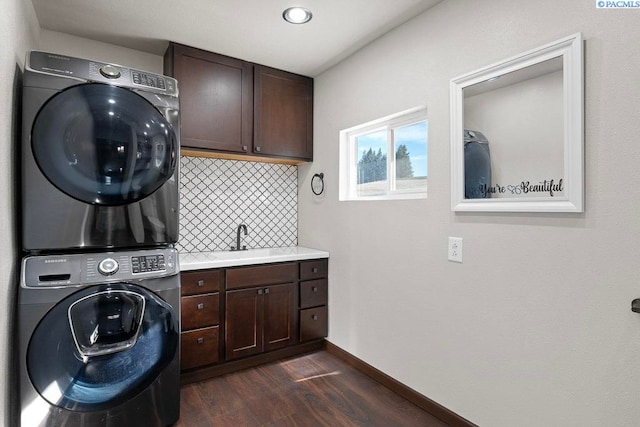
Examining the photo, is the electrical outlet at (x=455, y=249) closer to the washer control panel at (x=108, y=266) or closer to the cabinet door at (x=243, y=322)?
the cabinet door at (x=243, y=322)

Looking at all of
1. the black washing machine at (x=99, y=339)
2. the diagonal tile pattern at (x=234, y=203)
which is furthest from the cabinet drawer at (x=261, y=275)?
the black washing machine at (x=99, y=339)

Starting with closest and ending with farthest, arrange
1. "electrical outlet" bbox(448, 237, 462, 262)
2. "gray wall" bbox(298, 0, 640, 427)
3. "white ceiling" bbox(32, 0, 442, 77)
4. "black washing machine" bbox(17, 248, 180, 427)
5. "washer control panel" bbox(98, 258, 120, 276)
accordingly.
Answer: "gray wall" bbox(298, 0, 640, 427) < "black washing machine" bbox(17, 248, 180, 427) < "washer control panel" bbox(98, 258, 120, 276) < "electrical outlet" bbox(448, 237, 462, 262) < "white ceiling" bbox(32, 0, 442, 77)

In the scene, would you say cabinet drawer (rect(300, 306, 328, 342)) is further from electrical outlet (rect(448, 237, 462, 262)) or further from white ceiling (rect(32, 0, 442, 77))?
white ceiling (rect(32, 0, 442, 77))

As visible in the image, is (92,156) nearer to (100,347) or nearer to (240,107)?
(100,347)

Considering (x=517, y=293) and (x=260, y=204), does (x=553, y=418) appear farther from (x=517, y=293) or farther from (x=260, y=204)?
(x=260, y=204)

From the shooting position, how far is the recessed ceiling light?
2.14m

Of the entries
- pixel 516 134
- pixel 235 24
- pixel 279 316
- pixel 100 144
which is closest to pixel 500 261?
pixel 516 134

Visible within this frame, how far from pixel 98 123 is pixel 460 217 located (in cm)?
194

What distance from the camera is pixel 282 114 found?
10.1 ft

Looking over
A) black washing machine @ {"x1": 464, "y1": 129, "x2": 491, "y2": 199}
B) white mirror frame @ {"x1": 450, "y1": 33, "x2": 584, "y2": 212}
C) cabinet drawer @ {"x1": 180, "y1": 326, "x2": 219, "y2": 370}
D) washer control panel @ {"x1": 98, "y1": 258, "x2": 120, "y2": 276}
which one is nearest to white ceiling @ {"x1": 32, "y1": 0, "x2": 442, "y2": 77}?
white mirror frame @ {"x1": 450, "y1": 33, "x2": 584, "y2": 212}

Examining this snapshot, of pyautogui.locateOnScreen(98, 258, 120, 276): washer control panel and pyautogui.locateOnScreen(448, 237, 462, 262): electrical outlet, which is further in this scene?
pyautogui.locateOnScreen(448, 237, 462, 262): electrical outlet

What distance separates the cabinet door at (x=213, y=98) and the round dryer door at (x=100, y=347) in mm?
1323

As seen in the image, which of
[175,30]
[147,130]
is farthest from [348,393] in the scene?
[175,30]

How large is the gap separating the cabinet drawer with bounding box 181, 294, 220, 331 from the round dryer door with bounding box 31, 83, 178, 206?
0.92 m
